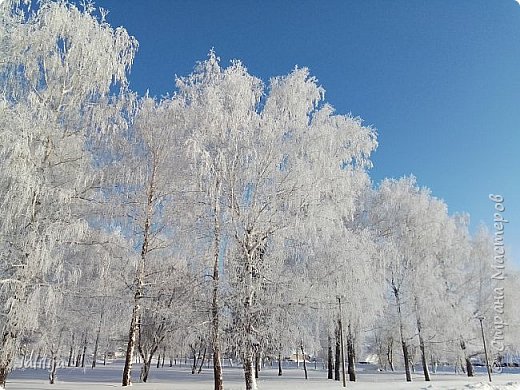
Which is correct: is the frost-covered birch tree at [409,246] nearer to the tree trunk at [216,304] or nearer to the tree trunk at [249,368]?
the tree trunk at [249,368]

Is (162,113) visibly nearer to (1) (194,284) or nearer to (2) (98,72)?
(2) (98,72)

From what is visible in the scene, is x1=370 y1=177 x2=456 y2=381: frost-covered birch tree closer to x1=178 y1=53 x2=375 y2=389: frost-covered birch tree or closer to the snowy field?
the snowy field

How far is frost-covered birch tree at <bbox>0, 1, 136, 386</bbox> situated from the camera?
8.95 metres

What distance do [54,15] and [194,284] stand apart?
8372 millimetres

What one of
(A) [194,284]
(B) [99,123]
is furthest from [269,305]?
(B) [99,123]

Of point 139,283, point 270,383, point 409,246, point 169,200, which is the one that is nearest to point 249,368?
point 139,283

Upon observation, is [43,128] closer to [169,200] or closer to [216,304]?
[169,200]

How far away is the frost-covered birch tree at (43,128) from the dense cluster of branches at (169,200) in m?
0.04

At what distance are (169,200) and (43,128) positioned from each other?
5.65 meters

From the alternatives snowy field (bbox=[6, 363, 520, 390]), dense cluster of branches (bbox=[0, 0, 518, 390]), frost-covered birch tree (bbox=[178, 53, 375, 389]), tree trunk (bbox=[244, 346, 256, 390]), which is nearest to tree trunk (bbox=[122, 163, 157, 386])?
dense cluster of branches (bbox=[0, 0, 518, 390])

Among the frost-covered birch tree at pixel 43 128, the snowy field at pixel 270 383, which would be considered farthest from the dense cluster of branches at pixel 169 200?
the snowy field at pixel 270 383

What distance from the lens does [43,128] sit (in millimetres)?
9875

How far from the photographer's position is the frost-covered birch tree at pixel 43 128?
8.95 m

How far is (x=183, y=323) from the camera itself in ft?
42.8
